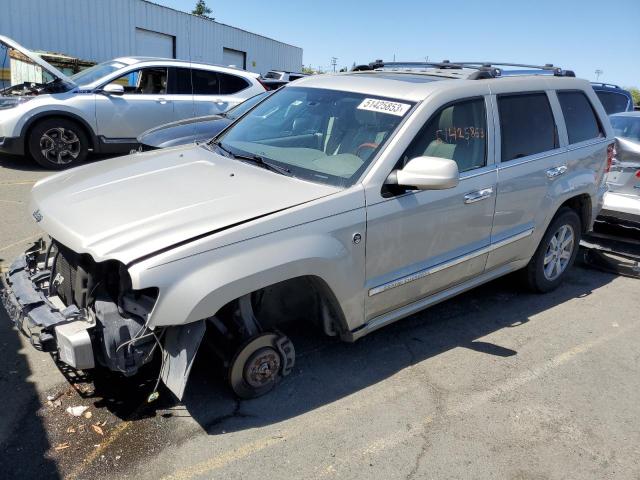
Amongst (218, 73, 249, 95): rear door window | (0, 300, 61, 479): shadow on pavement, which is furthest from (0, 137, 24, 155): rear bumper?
(0, 300, 61, 479): shadow on pavement

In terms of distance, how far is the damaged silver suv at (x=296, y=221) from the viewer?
2764 millimetres

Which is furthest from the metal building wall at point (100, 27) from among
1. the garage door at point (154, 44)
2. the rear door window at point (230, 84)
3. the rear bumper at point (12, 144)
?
the rear bumper at point (12, 144)

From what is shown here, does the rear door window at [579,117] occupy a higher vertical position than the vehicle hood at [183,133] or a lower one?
higher

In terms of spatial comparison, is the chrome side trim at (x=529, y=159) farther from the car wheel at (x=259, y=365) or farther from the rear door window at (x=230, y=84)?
the rear door window at (x=230, y=84)

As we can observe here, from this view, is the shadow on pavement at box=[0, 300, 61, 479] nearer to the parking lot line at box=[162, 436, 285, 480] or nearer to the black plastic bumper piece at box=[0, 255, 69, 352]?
the black plastic bumper piece at box=[0, 255, 69, 352]

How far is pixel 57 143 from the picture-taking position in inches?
345

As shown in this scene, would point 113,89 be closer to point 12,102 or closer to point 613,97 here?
point 12,102

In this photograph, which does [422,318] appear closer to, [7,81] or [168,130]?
[168,130]

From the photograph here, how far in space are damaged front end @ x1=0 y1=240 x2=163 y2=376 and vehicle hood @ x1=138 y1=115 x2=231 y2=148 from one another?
3905mm

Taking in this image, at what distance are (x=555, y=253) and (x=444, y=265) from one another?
1792 millimetres

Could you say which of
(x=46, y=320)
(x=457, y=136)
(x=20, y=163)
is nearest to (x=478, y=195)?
(x=457, y=136)

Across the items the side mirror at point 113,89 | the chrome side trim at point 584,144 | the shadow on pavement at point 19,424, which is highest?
the side mirror at point 113,89

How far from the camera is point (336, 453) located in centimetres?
291

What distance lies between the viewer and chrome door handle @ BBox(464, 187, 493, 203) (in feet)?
12.4
